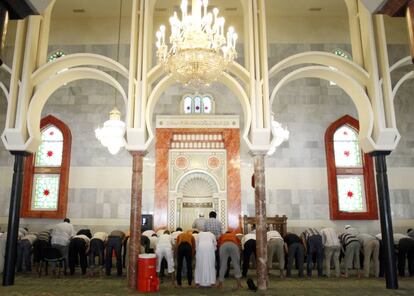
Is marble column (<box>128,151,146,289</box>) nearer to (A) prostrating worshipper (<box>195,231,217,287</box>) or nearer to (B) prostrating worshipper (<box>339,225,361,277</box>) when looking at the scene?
(A) prostrating worshipper (<box>195,231,217,287</box>)

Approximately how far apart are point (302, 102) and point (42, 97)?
297 inches

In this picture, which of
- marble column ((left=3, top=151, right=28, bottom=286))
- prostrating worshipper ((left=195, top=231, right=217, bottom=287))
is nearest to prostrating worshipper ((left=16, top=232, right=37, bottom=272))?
marble column ((left=3, top=151, right=28, bottom=286))

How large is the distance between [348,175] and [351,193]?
21.6 inches

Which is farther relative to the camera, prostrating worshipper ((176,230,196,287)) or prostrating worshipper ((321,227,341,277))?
prostrating worshipper ((321,227,341,277))

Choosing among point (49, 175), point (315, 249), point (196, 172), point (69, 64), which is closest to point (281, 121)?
point (196, 172)

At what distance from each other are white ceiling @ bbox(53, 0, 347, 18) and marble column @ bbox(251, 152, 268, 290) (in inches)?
244

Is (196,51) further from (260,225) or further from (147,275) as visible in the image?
(147,275)

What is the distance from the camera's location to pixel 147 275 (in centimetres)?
635

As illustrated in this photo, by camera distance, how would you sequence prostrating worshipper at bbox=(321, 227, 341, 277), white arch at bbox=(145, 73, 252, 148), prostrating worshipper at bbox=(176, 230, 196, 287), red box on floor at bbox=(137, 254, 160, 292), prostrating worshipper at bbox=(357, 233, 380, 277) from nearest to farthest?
red box on floor at bbox=(137, 254, 160, 292)
prostrating worshipper at bbox=(176, 230, 196, 287)
white arch at bbox=(145, 73, 252, 148)
prostrating worshipper at bbox=(357, 233, 380, 277)
prostrating worshipper at bbox=(321, 227, 341, 277)

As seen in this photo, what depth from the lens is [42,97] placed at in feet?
24.3

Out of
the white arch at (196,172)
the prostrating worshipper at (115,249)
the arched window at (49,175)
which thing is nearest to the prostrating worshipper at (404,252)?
the white arch at (196,172)

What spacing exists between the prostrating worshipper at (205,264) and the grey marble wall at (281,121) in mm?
4172

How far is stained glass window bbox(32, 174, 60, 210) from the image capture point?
36.4 feet

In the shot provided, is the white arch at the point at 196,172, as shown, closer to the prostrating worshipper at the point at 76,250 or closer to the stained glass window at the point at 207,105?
the stained glass window at the point at 207,105
